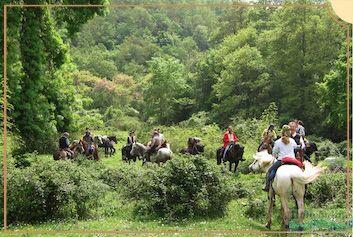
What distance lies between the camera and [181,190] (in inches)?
534

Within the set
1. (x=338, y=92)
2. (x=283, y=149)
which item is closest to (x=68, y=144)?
(x=283, y=149)

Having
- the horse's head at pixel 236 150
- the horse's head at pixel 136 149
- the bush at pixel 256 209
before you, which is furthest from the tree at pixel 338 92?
the bush at pixel 256 209

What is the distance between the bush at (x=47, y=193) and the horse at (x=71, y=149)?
20.4 feet

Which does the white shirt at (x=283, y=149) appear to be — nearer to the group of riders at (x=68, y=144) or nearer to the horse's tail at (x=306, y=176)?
the horse's tail at (x=306, y=176)

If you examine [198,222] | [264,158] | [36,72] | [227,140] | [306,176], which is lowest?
[198,222]

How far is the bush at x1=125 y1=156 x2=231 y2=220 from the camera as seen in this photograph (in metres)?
13.4

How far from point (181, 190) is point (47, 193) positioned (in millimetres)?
3086

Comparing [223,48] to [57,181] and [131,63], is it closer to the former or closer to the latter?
[131,63]

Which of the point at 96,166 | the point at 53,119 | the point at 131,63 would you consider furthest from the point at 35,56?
the point at 131,63

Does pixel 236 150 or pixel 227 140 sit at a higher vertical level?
pixel 227 140

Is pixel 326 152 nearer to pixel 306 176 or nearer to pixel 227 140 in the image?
pixel 227 140

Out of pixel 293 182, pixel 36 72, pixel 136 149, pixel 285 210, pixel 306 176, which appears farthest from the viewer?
pixel 36 72

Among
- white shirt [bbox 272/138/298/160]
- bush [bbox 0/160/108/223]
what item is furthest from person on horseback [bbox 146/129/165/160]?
white shirt [bbox 272/138/298/160]

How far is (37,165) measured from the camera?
1346cm
